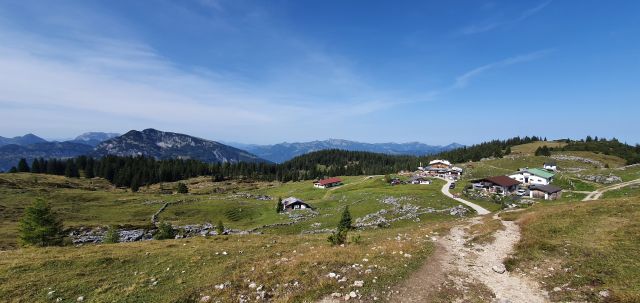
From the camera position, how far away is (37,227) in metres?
47.0

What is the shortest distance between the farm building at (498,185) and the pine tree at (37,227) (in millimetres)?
110664

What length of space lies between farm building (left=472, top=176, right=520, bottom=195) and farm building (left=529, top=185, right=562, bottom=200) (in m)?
8.09

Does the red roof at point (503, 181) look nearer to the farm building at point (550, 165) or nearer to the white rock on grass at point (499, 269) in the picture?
the farm building at point (550, 165)

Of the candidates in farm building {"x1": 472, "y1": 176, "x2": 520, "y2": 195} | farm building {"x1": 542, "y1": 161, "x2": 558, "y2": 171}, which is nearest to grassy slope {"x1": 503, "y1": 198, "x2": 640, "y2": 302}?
farm building {"x1": 472, "y1": 176, "x2": 520, "y2": 195}

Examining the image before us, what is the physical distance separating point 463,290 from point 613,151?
24242 centimetres

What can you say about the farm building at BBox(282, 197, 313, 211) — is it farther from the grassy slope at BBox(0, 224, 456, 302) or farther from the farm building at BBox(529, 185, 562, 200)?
the grassy slope at BBox(0, 224, 456, 302)

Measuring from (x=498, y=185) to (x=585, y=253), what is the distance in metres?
91.8

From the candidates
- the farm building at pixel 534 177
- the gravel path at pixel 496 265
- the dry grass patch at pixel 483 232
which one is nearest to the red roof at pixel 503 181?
the farm building at pixel 534 177

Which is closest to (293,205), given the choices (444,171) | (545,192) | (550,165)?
(545,192)

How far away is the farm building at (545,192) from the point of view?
88.5m

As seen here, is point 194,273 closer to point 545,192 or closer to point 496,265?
point 496,265

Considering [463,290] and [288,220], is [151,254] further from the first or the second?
[288,220]

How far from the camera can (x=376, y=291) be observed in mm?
16312

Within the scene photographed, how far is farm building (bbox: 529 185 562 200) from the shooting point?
88.5 m
